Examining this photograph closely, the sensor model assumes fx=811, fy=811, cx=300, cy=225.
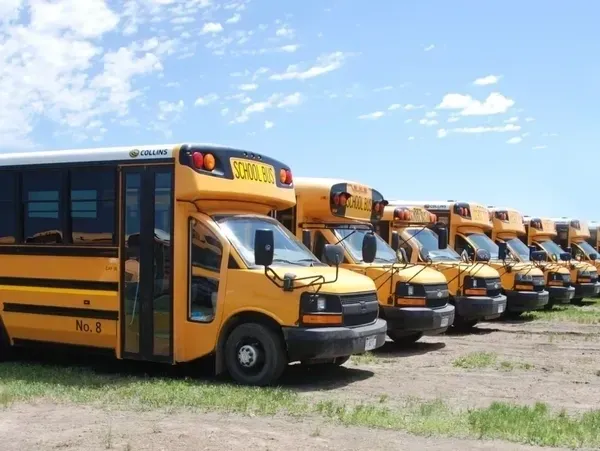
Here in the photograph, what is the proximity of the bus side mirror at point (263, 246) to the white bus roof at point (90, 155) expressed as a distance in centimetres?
153

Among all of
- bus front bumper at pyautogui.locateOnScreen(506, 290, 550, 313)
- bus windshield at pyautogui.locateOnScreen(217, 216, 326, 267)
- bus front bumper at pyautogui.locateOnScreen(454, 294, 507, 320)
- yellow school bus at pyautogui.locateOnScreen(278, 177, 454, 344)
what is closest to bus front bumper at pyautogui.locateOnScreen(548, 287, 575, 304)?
bus front bumper at pyautogui.locateOnScreen(506, 290, 550, 313)

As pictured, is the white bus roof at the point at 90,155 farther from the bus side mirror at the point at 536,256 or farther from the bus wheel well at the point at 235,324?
the bus side mirror at the point at 536,256

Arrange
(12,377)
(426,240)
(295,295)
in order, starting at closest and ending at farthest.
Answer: (295,295) → (12,377) → (426,240)

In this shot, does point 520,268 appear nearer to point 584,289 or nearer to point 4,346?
point 584,289

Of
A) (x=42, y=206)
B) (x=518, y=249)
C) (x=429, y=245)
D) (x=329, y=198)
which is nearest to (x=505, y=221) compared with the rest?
(x=518, y=249)

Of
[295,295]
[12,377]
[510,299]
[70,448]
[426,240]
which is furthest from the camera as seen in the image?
[510,299]

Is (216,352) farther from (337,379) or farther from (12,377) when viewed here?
(12,377)

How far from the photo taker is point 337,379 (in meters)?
10.2

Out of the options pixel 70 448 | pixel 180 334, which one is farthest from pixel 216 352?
pixel 70 448

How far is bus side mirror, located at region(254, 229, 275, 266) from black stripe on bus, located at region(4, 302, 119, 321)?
6.95ft

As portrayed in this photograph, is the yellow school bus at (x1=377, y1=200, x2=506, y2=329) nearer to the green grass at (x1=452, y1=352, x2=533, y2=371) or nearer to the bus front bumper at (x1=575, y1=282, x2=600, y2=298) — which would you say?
the green grass at (x1=452, y1=352, x2=533, y2=371)

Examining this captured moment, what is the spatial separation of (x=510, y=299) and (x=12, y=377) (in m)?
11.5

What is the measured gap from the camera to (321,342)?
9.09m

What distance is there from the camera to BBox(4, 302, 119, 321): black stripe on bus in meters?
10.0
